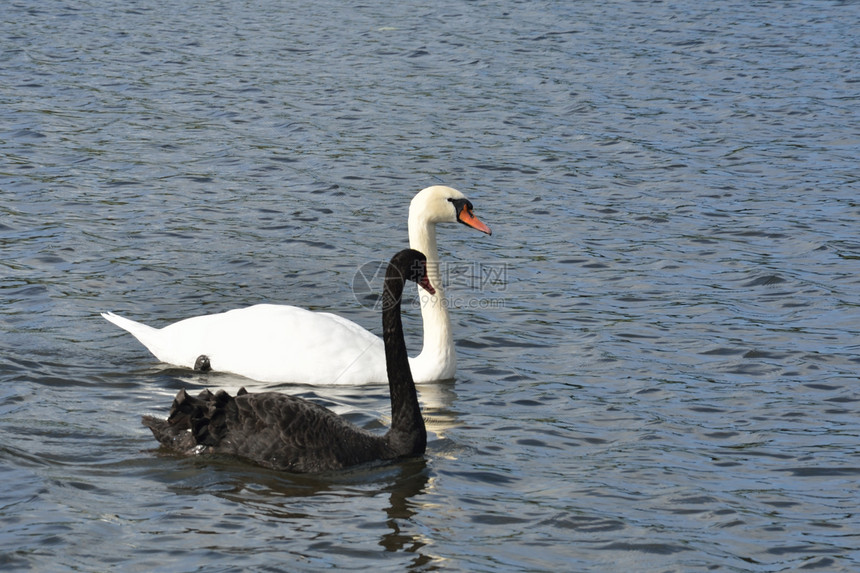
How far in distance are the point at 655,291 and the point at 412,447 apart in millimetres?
4836

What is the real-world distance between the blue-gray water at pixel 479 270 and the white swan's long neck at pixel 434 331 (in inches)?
9.0

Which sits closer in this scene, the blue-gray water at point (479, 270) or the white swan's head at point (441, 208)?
the blue-gray water at point (479, 270)

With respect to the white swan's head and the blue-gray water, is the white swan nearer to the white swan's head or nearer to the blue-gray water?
the blue-gray water

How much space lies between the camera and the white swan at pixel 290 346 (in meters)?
9.95

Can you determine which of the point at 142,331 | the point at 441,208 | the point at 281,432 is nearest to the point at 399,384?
the point at 281,432

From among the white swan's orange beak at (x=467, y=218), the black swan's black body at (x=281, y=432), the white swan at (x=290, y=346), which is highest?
the white swan's orange beak at (x=467, y=218)

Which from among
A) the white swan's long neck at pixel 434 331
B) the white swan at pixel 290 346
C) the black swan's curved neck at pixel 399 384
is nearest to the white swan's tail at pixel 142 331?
the white swan at pixel 290 346

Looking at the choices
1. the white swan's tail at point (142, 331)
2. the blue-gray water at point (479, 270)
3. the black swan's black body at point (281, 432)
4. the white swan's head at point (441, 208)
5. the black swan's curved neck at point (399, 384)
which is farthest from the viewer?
the white swan's head at point (441, 208)

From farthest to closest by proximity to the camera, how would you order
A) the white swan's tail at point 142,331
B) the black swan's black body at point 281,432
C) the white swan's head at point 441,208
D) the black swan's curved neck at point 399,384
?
the white swan's head at point 441,208
the white swan's tail at point 142,331
the black swan's curved neck at point 399,384
the black swan's black body at point 281,432

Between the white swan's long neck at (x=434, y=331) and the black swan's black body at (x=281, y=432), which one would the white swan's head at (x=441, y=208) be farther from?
the black swan's black body at (x=281, y=432)

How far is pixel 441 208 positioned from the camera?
34.7 ft

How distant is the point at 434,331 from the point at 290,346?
121 cm

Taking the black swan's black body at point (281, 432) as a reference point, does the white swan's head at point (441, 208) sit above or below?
above

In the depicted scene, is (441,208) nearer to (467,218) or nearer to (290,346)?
(467,218)
